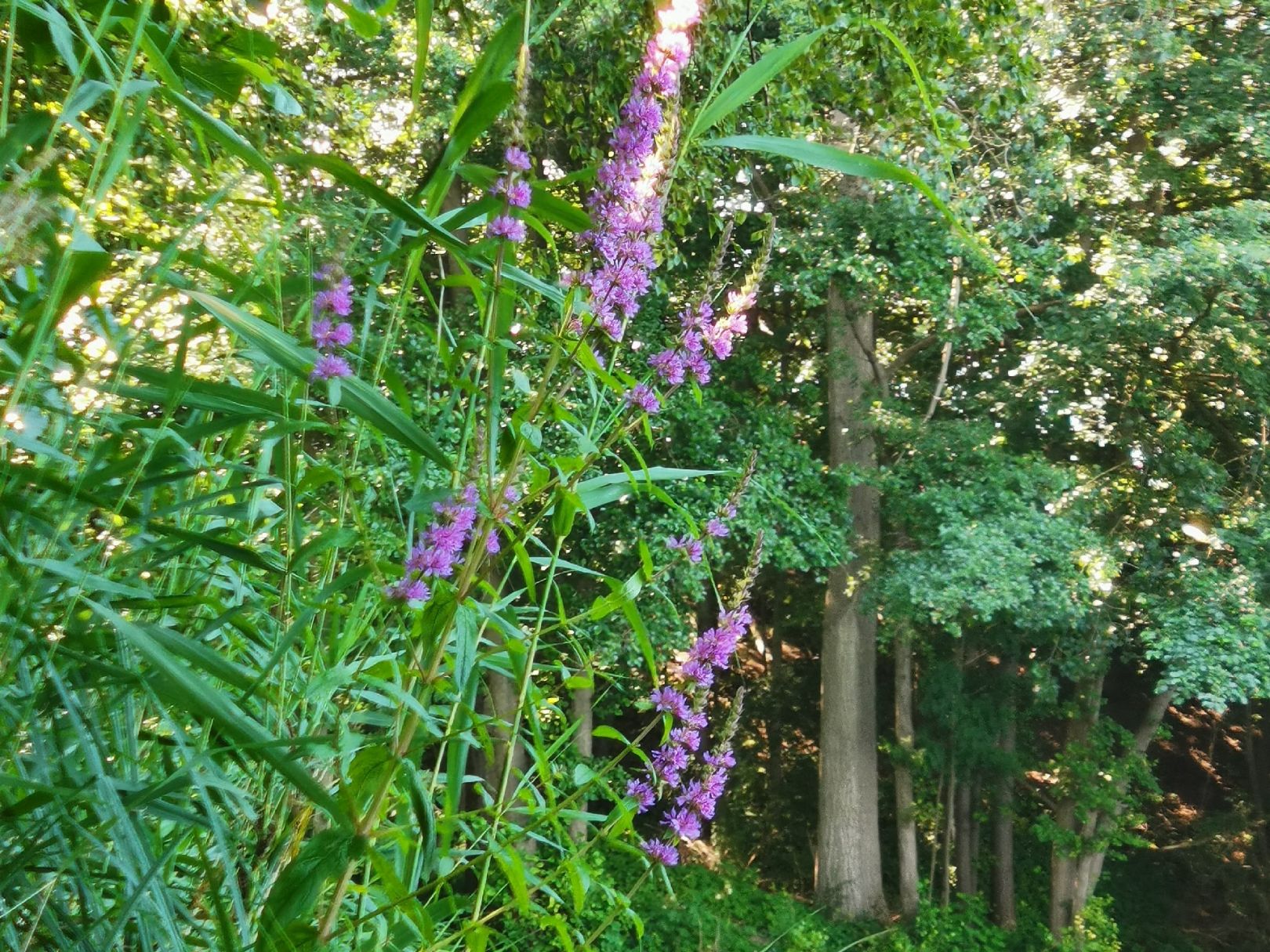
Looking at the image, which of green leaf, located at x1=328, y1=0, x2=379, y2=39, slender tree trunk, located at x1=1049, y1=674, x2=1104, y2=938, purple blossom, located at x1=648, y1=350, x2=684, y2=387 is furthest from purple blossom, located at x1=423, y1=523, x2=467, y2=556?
slender tree trunk, located at x1=1049, y1=674, x2=1104, y2=938

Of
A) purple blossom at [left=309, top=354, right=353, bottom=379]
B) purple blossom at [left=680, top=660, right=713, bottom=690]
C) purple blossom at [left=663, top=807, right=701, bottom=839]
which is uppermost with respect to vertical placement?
purple blossom at [left=309, top=354, right=353, bottom=379]

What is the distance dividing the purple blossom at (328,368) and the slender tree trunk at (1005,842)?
816 centimetres

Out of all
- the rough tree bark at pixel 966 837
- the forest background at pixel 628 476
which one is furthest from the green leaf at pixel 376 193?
the rough tree bark at pixel 966 837

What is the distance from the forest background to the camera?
0.60 m

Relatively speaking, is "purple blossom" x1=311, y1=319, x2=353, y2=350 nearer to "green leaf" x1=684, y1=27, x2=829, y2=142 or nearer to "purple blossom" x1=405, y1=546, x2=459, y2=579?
"purple blossom" x1=405, y1=546, x2=459, y2=579

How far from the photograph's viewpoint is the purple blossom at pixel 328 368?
0.55 metres

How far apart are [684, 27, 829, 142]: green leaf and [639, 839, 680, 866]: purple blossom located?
48cm

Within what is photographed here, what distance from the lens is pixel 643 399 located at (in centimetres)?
70

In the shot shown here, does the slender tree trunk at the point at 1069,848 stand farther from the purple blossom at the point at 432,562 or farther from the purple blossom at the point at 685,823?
the purple blossom at the point at 432,562

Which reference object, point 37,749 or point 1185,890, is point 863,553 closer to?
point 1185,890

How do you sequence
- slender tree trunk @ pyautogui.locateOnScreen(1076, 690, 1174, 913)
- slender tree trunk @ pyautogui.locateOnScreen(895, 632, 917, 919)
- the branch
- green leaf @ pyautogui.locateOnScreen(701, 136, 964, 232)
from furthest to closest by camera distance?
slender tree trunk @ pyautogui.locateOnScreen(895, 632, 917, 919)
slender tree trunk @ pyautogui.locateOnScreen(1076, 690, 1174, 913)
the branch
green leaf @ pyautogui.locateOnScreen(701, 136, 964, 232)

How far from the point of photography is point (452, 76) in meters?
5.05

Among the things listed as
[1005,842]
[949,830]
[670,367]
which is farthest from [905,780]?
[670,367]

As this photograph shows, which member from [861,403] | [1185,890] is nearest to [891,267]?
[861,403]
